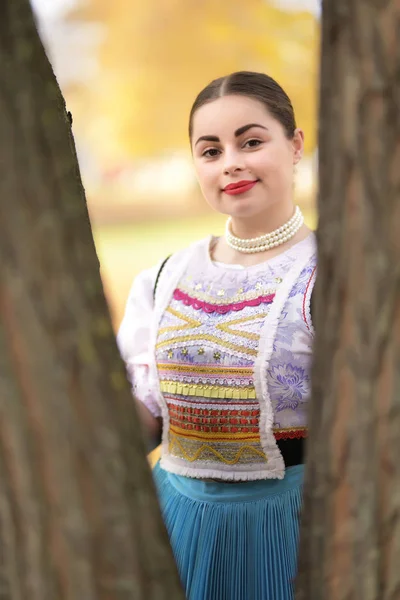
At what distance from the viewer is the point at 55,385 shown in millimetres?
433

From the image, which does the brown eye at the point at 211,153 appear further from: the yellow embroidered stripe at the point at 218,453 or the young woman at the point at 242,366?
the yellow embroidered stripe at the point at 218,453

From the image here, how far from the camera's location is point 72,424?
1.43ft

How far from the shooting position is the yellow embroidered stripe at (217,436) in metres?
0.87

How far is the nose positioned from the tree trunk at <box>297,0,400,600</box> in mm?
435

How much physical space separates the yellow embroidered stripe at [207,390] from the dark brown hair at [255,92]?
14.2 inches

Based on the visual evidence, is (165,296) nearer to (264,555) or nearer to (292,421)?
(292,421)

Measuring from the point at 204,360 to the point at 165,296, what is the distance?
14 centimetres

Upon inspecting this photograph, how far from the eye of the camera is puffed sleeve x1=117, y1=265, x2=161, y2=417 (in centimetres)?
98

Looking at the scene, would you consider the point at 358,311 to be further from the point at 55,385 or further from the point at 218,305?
the point at 218,305

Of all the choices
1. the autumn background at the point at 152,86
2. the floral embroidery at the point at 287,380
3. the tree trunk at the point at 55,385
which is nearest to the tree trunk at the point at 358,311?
the tree trunk at the point at 55,385

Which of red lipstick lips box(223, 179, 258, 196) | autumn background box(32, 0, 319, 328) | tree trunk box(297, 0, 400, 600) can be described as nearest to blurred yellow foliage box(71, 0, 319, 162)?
autumn background box(32, 0, 319, 328)

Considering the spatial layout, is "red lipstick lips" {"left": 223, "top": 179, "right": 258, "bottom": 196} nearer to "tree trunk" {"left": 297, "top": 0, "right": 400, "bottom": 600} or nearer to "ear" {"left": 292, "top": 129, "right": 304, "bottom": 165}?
"ear" {"left": 292, "top": 129, "right": 304, "bottom": 165}

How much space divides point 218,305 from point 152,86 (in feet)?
6.51

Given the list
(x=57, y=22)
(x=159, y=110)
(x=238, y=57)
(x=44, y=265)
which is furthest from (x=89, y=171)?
(x=44, y=265)
